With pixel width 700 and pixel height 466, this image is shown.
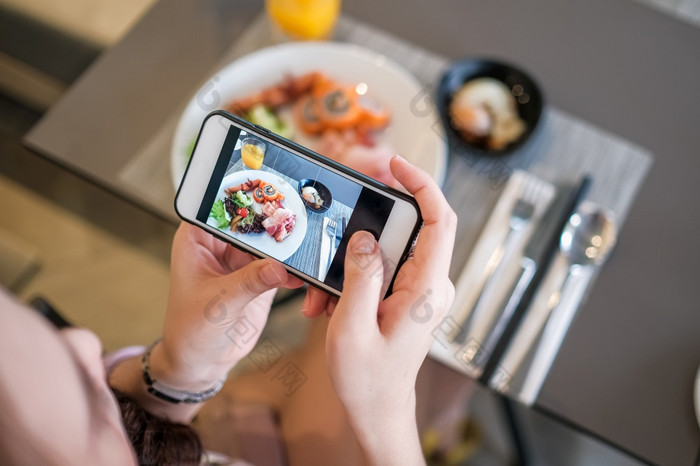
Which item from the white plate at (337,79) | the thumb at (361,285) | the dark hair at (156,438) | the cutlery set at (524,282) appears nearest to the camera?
the thumb at (361,285)

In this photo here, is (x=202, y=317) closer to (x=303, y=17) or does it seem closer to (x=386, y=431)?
(x=386, y=431)

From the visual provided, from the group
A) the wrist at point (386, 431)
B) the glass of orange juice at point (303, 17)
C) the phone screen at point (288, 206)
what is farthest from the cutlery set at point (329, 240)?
the glass of orange juice at point (303, 17)

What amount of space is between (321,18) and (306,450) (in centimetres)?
67

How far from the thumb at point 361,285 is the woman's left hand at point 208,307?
0.23 feet

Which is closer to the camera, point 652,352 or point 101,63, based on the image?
point 652,352

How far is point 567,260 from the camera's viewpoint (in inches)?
30.8

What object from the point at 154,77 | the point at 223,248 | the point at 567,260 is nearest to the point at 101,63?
the point at 154,77

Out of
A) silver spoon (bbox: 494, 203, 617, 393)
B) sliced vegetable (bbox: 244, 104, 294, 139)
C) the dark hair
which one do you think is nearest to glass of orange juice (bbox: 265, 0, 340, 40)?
sliced vegetable (bbox: 244, 104, 294, 139)

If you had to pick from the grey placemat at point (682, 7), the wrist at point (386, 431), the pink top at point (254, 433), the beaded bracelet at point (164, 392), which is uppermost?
the grey placemat at point (682, 7)

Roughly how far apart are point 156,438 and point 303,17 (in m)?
0.65

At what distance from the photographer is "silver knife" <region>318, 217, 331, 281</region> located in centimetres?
53

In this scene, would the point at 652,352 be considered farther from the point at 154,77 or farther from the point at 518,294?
the point at 154,77

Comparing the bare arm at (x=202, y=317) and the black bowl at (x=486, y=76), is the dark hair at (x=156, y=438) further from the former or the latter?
the black bowl at (x=486, y=76)

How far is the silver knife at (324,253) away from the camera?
0.53 meters
